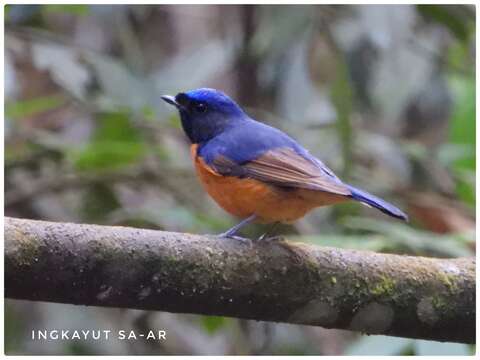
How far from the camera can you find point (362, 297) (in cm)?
320

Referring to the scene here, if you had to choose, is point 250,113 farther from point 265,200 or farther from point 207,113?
point 265,200

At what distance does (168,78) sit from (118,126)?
0.63 m

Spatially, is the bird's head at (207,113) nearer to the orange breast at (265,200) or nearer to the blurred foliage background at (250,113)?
the orange breast at (265,200)

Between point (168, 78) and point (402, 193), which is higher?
point (168, 78)

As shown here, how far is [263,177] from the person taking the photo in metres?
3.59

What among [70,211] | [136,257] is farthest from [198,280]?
[70,211]

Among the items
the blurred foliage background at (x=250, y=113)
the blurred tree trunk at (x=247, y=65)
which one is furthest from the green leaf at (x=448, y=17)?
the blurred tree trunk at (x=247, y=65)

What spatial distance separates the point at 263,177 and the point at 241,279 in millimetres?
638

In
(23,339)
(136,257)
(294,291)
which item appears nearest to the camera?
(136,257)

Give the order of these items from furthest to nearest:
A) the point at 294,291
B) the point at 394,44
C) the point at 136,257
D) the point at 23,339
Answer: the point at 394,44 → the point at 23,339 → the point at 294,291 → the point at 136,257

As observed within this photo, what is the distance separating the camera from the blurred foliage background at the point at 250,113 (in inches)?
204

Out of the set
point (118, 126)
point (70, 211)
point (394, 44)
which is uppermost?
point (394, 44)

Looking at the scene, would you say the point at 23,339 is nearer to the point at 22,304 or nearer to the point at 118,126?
the point at 22,304

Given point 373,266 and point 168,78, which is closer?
point 373,266
